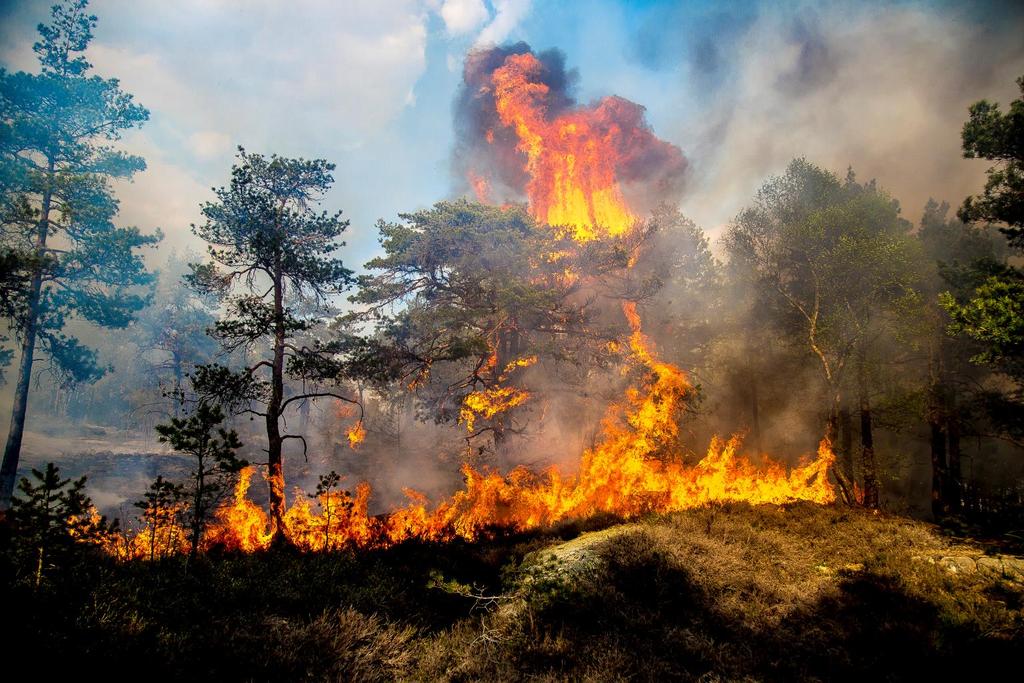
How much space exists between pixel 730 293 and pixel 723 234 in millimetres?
7795

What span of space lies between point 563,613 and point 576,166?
34.7 m

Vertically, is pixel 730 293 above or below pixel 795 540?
above

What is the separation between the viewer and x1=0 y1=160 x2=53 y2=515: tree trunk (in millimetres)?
18000

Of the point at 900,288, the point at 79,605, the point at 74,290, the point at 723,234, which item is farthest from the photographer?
the point at 723,234

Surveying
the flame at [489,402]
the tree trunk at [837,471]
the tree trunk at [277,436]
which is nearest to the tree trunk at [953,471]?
the tree trunk at [837,471]

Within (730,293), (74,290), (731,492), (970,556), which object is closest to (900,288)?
(730,293)

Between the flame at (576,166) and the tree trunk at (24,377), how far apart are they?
29.9 meters

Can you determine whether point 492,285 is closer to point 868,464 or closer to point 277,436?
point 277,436

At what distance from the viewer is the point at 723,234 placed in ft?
78.3

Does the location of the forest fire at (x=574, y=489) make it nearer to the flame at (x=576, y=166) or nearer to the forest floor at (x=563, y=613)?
the flame at (x=576, y=166)

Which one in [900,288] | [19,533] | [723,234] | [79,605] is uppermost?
[723,234]

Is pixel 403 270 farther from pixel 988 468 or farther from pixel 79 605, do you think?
pixel 988 468

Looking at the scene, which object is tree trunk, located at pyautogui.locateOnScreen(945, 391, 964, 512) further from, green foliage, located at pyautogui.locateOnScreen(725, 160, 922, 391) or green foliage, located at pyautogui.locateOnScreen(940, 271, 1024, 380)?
green foliage, located at pyautogui.locateOnScreen(940, 271, 1024, 380)

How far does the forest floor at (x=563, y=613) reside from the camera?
5316mm
